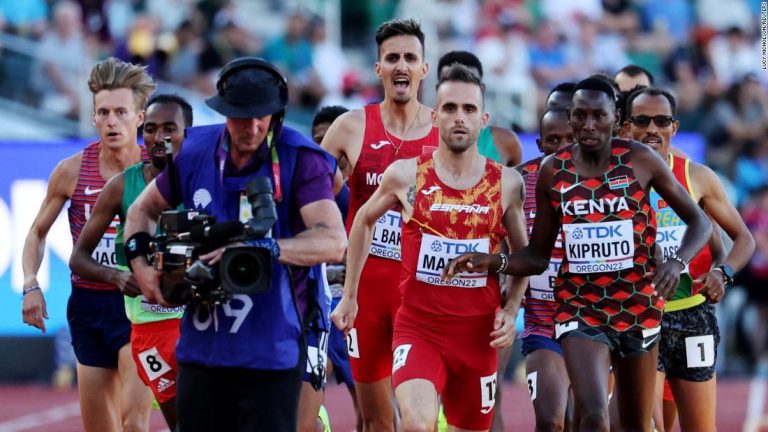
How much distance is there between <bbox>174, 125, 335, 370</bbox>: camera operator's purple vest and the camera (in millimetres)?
6855

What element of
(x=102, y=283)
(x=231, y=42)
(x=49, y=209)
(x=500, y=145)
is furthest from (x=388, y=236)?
(x=231, y=42)

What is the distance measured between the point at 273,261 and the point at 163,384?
9.56ft

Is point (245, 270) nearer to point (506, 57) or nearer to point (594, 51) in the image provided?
point (506, 57)

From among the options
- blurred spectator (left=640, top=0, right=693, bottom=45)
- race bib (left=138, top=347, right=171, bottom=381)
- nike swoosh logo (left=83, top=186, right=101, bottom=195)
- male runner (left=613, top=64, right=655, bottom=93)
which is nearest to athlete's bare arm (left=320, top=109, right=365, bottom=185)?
nike swoosh logo (left=83, top=186, right=101, bottom=195)

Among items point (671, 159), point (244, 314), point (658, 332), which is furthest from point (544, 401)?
point (244, 314)

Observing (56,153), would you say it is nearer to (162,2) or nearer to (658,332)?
(162,2)

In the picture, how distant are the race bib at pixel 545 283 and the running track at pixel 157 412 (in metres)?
5.14

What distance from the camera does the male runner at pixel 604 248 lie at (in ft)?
28.4

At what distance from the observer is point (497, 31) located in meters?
21.6

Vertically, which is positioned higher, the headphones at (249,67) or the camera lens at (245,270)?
the headphones at (249,67)

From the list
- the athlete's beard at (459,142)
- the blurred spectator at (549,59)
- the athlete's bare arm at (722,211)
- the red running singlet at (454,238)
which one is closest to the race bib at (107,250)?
the red running singlet at (454,238)

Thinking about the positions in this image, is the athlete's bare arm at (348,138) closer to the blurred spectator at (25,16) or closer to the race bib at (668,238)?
the race bib at (668,238)

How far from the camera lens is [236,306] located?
22.5ft

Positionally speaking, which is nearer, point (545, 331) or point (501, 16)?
point (545, 331)
